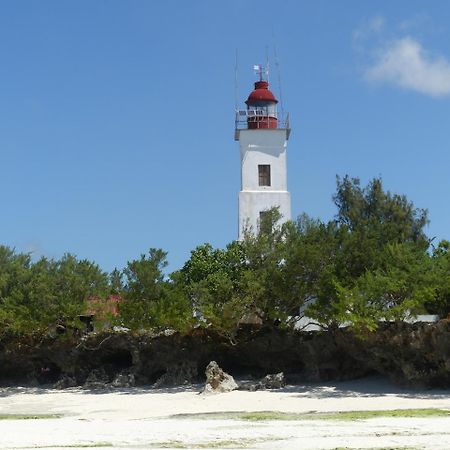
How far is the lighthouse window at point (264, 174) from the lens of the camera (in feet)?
141

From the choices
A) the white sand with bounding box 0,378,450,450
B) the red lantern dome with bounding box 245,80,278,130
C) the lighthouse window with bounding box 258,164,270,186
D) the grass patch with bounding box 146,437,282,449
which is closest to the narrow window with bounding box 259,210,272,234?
the white sand with bounding box 0,378,450,450

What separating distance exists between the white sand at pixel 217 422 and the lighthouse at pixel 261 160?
51.7ft

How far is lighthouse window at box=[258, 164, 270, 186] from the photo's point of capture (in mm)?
42938

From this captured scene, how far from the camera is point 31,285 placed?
1248 inches

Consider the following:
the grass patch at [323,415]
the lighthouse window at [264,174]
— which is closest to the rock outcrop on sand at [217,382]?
the grass patch at [323,415]

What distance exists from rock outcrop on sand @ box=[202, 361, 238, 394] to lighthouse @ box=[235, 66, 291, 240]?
48.9ft

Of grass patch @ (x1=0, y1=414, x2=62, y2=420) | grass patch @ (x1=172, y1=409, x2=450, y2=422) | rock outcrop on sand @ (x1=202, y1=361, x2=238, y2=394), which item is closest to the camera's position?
grass patch @ (x1=172, y1=409, x2=450, y2=422)

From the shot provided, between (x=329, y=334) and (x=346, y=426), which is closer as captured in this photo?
(x=346, y=426)

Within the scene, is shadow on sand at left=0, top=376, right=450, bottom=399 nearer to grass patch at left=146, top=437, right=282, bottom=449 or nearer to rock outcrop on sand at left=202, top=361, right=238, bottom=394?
rock outcrop on sand at left=202, top=361, right=238, bottom=394

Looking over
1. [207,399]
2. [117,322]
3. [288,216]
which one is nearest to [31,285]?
[117,322]

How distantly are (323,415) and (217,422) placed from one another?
3227 millimetres

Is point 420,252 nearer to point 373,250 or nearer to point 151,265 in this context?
point 373,250

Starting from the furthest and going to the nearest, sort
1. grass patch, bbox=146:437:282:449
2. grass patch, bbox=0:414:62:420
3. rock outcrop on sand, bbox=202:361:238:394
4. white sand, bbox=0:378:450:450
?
rock outcrop on sand, bbox=202:361:238:394, grass patch, bbox=0:414:62:420, white sand, bbox=0:378:450:450, grass patch, bbox=146:437:282:449

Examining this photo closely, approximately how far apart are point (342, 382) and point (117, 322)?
9441 mm
